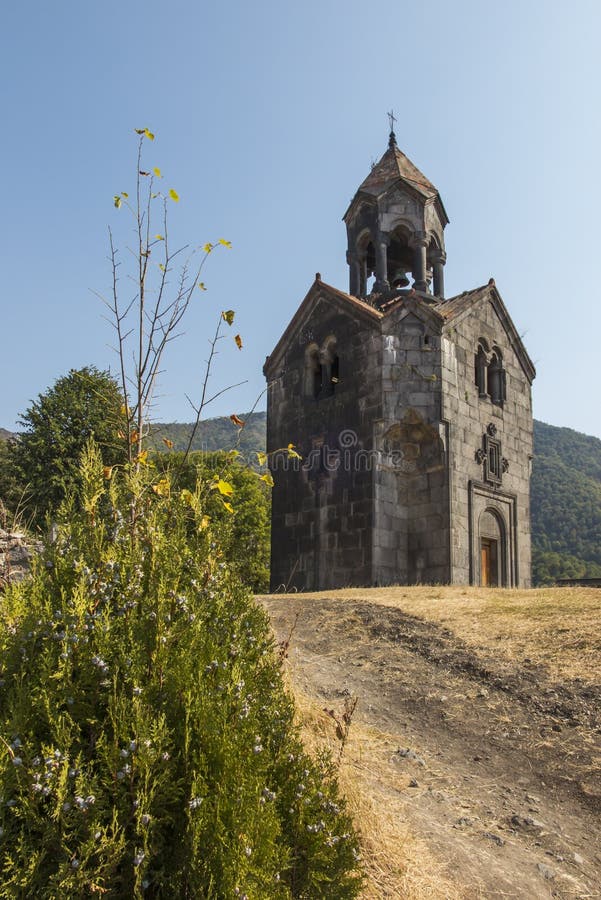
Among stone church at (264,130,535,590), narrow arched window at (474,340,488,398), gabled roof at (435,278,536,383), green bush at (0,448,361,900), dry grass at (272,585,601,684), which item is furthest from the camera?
narrow arched window at (474,340,488,398)

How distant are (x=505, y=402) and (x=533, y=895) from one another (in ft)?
46.6

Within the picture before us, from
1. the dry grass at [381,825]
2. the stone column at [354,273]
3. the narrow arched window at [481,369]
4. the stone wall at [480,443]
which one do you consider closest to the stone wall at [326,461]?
the stone column at [354,273]

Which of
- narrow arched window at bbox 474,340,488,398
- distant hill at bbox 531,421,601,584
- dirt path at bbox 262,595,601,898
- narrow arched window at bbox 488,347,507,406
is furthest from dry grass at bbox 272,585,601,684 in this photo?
distant hill at bbox 531,421,601,584

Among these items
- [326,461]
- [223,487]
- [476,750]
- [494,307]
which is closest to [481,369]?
[494,307]

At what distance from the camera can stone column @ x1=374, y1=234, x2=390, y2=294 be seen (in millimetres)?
17500

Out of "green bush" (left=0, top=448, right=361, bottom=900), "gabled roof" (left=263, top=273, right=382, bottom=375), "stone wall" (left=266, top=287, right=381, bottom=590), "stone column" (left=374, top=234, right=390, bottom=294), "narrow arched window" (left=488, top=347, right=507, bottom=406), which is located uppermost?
"stone column" (left=374, top=234, right=390, bottom=294)

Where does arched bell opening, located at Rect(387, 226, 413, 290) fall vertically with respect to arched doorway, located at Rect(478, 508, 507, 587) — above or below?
above

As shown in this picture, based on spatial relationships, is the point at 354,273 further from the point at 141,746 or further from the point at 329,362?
the point at 141,746

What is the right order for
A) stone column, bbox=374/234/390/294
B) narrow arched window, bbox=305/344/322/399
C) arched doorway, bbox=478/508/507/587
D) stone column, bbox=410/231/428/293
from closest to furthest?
arched doorway, bbox=478/508/507/587, narrow arched window, bbox=305/344/322/399, stone column, bbox=374/234/390/294, stone column, bbox=410/231/428/293

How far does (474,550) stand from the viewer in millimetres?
14805

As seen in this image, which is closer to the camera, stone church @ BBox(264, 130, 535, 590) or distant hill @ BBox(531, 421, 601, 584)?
stone church @ BBox(264, 130, 535, 590)

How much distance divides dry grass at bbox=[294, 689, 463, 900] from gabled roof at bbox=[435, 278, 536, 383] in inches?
464

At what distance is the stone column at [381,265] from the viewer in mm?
17500

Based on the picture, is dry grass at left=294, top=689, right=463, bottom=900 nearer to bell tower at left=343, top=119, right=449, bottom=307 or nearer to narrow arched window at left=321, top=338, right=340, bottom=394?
narrow arched window at left=321, top=338, right=340, bottom=394
